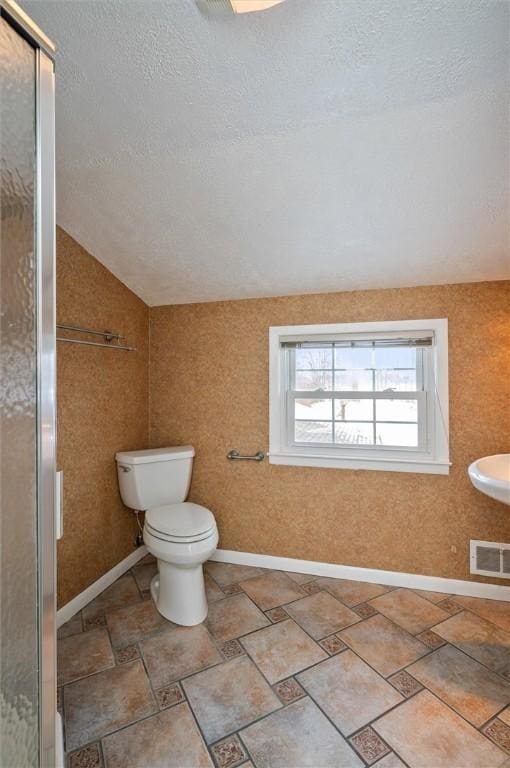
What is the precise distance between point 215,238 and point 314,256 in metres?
0.56

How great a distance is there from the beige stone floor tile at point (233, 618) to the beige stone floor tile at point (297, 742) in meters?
0.50

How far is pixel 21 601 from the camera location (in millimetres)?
673

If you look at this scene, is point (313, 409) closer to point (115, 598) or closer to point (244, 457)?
point (244, 457)

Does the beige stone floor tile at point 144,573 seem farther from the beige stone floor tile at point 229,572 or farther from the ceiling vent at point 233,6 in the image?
the ceiling vent at point 233,6

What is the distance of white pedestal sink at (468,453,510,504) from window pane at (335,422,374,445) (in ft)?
2.46

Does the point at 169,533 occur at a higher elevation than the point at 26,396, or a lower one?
lower

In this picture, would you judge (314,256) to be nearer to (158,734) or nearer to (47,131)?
(47,131)

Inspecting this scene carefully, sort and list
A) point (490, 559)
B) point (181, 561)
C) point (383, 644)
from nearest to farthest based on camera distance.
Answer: point (383, 644)
point (181, 561)
point (490, 559)

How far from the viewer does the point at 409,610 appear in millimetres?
2029

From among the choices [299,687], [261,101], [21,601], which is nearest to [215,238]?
[261,101]

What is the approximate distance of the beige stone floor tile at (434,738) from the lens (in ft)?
3.97

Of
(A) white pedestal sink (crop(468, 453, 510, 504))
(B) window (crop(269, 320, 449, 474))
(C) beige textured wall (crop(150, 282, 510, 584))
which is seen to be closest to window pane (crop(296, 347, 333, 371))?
(B) window (crop(269, 320, 449, 474))

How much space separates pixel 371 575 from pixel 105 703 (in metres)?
1.59

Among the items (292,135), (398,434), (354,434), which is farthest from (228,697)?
(292,135)
